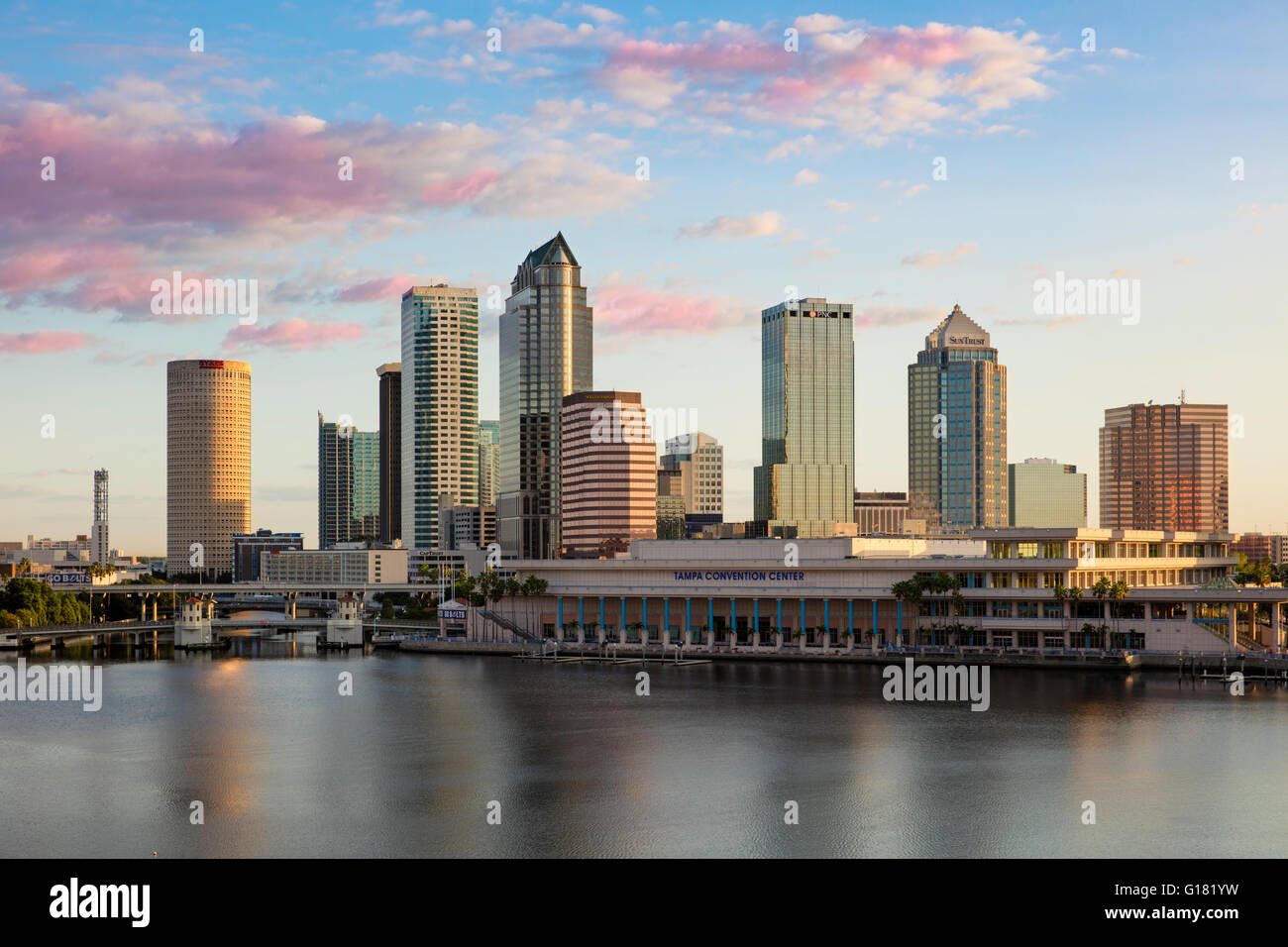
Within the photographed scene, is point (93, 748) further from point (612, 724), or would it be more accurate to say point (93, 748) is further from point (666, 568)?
point (666, 568)

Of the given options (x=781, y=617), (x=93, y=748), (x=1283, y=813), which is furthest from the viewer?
(x=781, y=617)

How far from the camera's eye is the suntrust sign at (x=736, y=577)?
437 ft

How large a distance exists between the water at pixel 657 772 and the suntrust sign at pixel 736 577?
30435 mm

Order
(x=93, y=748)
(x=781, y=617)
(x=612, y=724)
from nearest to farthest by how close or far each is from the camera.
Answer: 1. (x=93, y=748)
2. (x=612, y=724)
3. (x=781, y=617)

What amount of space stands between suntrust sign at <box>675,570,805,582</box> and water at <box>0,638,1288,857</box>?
30.4 meters

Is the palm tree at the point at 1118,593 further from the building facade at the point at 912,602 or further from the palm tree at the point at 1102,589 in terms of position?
the palm tree at the point at 1102,589

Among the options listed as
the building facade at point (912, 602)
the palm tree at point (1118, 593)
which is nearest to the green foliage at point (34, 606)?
the building facade at point (912, 602)

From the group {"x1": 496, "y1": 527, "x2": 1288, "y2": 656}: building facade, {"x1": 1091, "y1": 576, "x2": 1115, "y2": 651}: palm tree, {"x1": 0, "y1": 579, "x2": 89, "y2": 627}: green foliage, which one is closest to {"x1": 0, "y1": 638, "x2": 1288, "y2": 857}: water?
{"x1": 1091, "y1": 576, "x2": 1115, "y2": 651}: palm tree

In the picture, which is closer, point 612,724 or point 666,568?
point 612,724

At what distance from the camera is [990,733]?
75.7 metres

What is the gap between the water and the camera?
52.4m

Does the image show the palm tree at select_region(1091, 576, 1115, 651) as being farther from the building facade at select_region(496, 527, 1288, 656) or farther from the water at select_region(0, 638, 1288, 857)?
the water at select_region(0, 638, 1288, 857)
